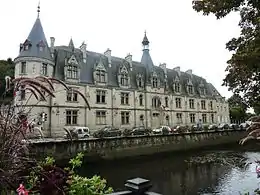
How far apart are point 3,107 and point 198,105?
149ft

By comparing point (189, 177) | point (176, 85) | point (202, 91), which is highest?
point (176, 85)

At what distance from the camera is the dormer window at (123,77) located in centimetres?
3431

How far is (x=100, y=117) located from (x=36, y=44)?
11.6 metres

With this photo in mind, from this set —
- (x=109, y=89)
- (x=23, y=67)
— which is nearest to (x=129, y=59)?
(x=109, y=89)

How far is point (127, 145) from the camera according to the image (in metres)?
22.8

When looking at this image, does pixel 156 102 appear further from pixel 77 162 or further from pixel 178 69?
pixel 77 162

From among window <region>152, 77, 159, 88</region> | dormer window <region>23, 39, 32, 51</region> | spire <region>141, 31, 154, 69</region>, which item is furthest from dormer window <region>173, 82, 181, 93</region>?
dormer window <region>23, 39, 32, 51</region>

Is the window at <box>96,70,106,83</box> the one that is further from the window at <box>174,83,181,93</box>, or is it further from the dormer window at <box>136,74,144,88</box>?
the window at <box>174,83,181,93</box>

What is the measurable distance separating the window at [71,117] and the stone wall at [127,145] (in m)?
8.29

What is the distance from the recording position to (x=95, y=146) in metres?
20.3

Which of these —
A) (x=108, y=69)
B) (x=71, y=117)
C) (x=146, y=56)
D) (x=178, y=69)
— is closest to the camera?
(x=71, y=117)

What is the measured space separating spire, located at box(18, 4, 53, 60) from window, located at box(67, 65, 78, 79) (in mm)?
2591

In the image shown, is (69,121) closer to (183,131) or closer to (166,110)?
(183,131)

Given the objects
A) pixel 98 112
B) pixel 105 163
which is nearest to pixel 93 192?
pixel 105 163
